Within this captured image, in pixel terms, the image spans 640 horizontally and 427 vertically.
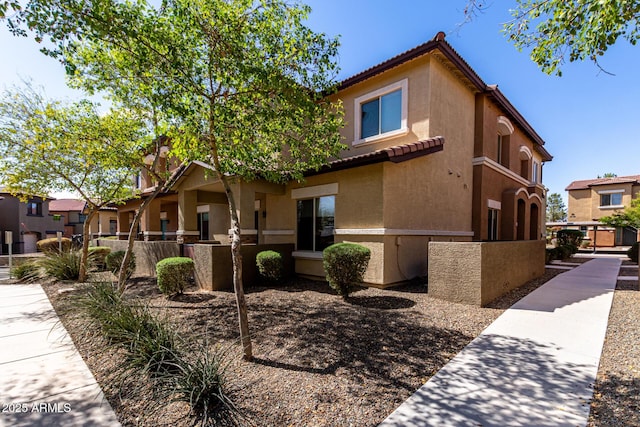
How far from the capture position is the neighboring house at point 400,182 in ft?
29.9

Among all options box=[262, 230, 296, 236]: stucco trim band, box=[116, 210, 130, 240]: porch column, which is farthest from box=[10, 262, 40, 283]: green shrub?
box=[262, 230, 296, 236]: stucco trim band

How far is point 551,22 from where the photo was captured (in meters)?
4.91

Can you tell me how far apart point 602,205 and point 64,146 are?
4687 centimetres

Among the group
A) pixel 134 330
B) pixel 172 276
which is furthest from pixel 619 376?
pixel 172 276

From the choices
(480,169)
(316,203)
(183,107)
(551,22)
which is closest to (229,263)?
(316,203)

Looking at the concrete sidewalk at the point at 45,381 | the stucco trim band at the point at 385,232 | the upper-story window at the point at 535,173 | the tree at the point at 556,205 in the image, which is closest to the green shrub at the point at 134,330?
the concrete sidewalk at the point at 45,381

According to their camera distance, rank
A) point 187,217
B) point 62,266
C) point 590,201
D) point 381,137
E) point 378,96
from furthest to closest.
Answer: point 590,201, point 187,217, point 62,266, point 378,96, point 381,137

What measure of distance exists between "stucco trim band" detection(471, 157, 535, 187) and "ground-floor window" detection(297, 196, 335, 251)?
22.8 feet

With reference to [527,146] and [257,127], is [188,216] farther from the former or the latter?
[527,146]

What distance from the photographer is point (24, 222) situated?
32938 mm

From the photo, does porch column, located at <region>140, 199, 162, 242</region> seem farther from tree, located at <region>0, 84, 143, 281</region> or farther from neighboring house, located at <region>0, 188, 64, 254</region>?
neighboring house, located at <region>0, 188, 64, 254</region>

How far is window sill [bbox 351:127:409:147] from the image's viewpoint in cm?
1005

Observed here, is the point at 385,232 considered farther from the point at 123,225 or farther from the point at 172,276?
the point at 123,225

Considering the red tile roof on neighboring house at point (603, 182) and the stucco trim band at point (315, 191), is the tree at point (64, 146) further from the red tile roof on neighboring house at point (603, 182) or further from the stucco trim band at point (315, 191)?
A: the red tile roof on neighboring house at point (603, 182)
